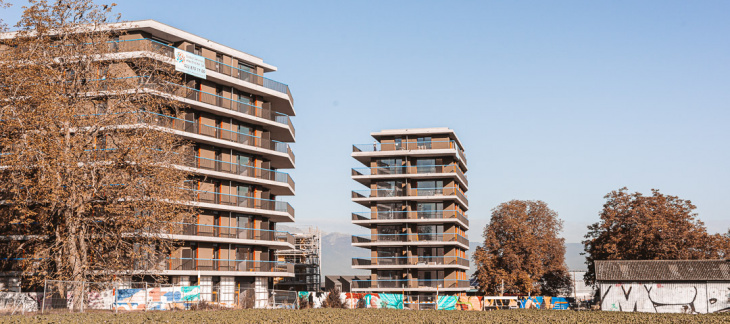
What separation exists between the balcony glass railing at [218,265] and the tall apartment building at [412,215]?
20.8 meters

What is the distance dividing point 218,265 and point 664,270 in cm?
3487

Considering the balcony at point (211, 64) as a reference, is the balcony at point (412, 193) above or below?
below

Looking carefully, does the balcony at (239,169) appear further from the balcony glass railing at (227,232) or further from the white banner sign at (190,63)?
the white banner sign at (190,63)

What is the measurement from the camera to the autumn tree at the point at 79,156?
37531mm

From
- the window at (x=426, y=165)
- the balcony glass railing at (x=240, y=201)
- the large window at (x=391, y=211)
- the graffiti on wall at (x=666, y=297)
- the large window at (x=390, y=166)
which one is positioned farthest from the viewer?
the large window at (x=390, y=166)

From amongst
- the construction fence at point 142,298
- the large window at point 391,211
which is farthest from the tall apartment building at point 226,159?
the large window at point 391,211

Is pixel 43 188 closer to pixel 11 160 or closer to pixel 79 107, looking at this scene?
pixel 11 160

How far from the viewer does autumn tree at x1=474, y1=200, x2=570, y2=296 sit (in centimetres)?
7950

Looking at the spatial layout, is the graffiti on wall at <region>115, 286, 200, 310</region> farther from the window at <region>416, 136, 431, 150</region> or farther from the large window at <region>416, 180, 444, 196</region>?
the window at <region>416, 136, 431, 150</region>

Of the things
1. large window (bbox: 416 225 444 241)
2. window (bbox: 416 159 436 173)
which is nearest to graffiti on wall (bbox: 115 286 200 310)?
large window (bbox: 416 225 444 241)

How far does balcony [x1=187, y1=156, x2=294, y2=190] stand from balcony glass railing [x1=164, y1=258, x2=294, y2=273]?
7.47 m

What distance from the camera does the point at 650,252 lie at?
66375 mm

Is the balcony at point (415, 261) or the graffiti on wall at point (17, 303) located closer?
the graffiti on wall at point (17, 303)

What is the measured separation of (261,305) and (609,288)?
28.1 metres
